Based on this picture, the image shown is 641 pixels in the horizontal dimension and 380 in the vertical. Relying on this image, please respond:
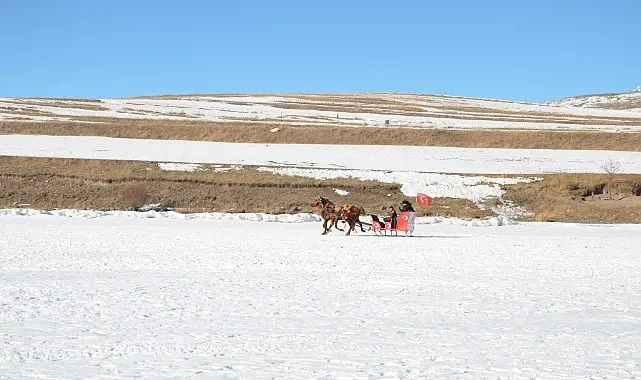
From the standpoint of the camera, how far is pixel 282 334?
9.03m

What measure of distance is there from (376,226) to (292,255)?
6.81 metres

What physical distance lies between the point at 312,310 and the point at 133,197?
909 inches

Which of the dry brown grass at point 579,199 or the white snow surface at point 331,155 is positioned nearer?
the dry brown grass at point 579,199

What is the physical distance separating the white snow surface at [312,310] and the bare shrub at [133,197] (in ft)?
38.7

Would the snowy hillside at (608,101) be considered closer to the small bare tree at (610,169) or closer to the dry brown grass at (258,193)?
the small bare tree at (610,169)

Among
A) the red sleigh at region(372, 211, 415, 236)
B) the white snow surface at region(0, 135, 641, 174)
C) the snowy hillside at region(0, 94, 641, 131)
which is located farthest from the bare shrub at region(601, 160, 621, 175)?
the snowy hillside at region(0, 94, 641, 131)

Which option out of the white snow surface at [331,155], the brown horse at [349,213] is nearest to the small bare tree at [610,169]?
the white snow surface at [331,155]

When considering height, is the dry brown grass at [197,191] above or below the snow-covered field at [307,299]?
above

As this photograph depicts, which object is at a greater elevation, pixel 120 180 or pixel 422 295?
pixel 120 180

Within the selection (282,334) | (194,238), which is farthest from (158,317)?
(194,238)

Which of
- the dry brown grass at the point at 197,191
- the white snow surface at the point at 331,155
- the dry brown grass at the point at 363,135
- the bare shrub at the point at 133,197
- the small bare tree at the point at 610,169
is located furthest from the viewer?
the dry brown grass at the point at 363,135

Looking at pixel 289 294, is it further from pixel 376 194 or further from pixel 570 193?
pixel 570 193

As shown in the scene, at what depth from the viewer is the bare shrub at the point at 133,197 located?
3206cm

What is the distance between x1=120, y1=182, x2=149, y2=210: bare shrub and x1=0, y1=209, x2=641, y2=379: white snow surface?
11784mm
